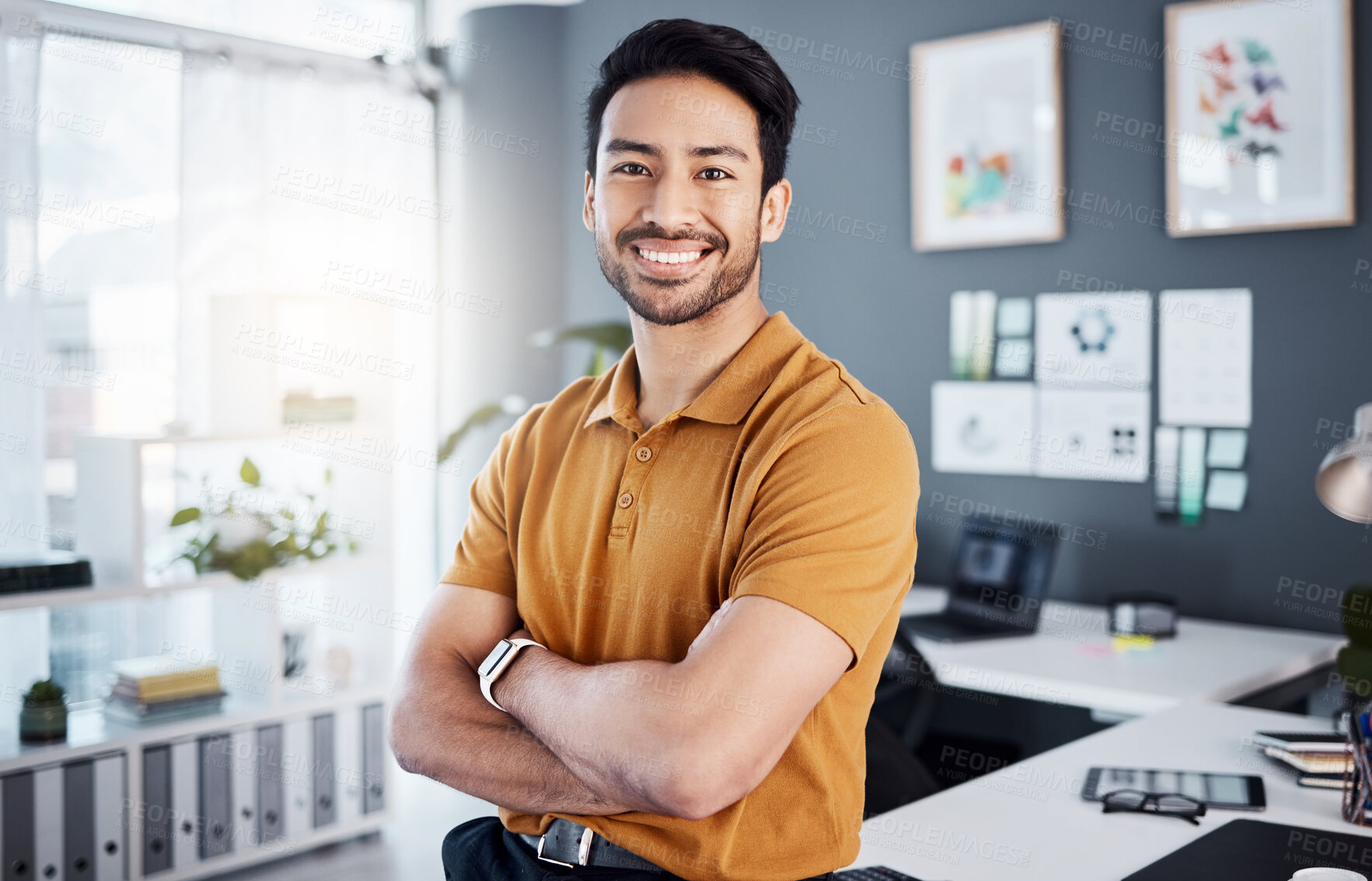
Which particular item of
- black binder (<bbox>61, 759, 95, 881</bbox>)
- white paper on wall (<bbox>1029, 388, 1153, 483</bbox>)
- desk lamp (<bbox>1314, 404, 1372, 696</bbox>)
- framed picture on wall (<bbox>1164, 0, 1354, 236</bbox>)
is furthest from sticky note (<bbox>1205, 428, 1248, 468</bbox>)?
black binder (<bbox>61, 759, 95, 881</bbox>)

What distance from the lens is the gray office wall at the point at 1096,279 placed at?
318cm

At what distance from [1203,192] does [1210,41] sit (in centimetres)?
41

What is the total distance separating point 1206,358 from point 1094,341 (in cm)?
32

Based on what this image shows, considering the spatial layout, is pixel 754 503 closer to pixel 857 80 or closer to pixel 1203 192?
pixel 1203 192

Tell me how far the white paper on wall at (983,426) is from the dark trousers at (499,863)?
2.56m

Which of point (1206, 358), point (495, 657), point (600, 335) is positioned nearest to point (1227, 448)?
point (1206, 358)

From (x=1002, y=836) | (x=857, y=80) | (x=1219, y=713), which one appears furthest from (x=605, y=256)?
(x=857, y=80)

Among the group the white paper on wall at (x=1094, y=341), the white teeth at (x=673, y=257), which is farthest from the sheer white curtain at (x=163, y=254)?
the white teeth at (x=673, y=257)

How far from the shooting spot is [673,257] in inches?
57.5

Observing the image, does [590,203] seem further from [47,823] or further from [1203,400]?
[47,823]

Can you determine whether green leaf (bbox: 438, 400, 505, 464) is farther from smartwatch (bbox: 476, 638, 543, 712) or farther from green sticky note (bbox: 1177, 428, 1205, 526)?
smartwatch (bbox: 476, 638, 543, 712)

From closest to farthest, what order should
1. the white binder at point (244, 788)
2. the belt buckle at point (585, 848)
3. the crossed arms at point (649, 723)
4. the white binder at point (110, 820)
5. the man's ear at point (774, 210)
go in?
1. the crossed arms at point (649, 723)
2. the belt buckle at point (585, 848)
3. the man's ear at point (774, 210)
4. the white binder at point (110, 820)
5. the white binder at point (244, 788)

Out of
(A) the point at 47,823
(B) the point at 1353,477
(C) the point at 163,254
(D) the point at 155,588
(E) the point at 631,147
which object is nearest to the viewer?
(E) the point at 631,147

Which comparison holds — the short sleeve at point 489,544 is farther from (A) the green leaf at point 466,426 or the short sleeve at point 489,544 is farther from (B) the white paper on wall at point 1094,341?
(A) the green leaf at point 466,426
